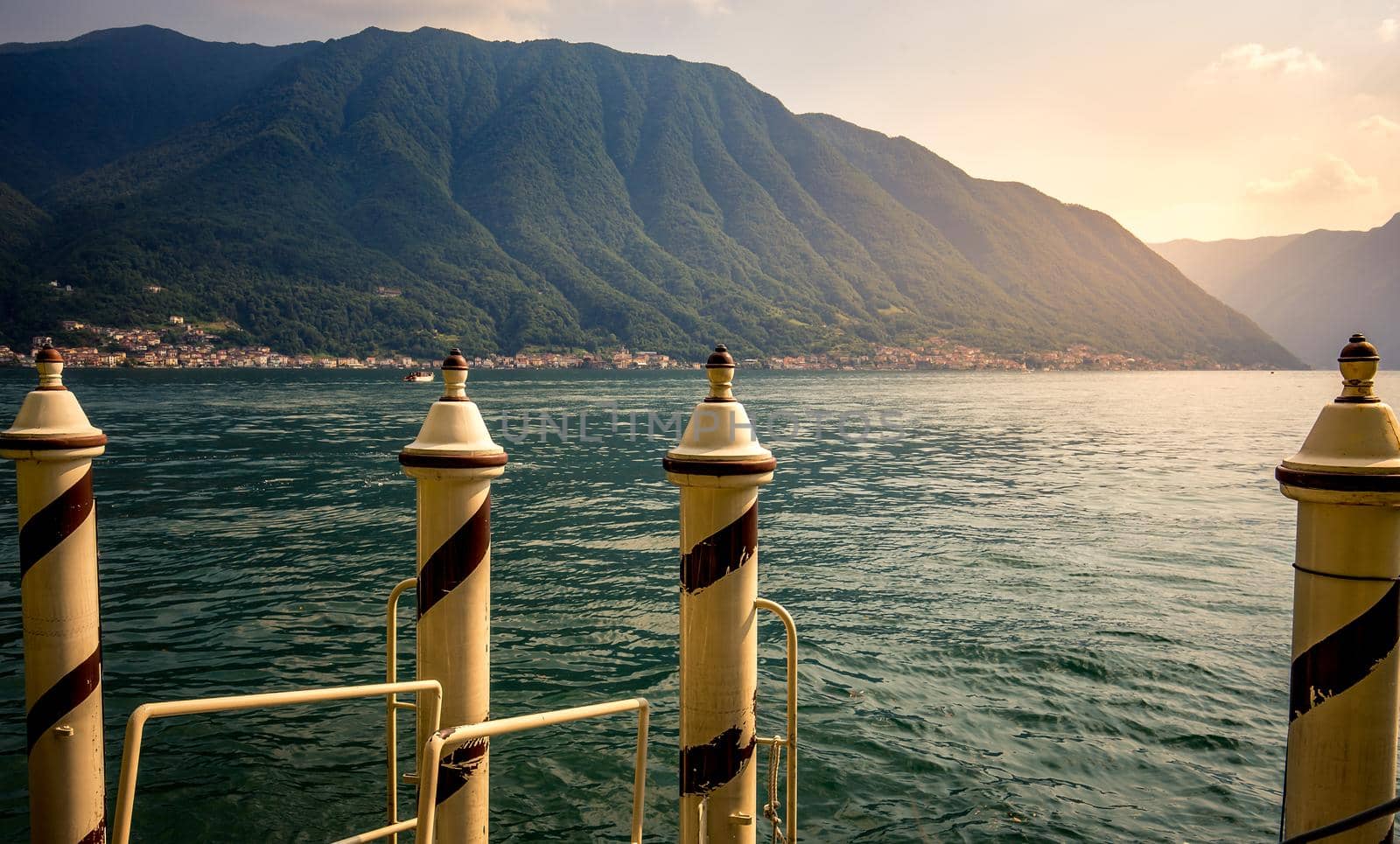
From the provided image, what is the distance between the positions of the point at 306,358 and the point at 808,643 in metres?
157

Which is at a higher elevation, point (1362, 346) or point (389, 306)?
point (389, 306)

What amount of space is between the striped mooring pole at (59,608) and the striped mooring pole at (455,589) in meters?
1.89

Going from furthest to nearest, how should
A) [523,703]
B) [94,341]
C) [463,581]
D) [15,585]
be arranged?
1. [94,341]
2. [15,585]
3. [523,703]
4. [463,581]

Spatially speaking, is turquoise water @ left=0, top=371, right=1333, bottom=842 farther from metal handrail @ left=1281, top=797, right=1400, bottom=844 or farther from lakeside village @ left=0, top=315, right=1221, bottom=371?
lakeside village @ left=0, top=315, right=1221, bottom=371

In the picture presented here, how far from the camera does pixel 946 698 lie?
371 inches

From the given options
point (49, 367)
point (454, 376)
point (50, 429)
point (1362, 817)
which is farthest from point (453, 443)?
point (1362, 817)

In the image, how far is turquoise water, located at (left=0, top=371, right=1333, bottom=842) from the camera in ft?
23.5

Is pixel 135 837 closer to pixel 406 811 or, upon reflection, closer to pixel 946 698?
pixel 406 811

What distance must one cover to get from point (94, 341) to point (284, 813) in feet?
485

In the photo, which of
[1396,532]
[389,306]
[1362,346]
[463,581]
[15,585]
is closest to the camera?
[1396,532]

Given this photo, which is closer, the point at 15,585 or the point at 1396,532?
the point at 1396,532

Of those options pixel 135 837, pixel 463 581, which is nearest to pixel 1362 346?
pixel 463 581

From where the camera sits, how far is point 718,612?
340 centimetres

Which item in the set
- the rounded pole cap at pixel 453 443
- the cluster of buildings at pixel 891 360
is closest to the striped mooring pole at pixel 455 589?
the rounded pole cap at pixel 453 443
